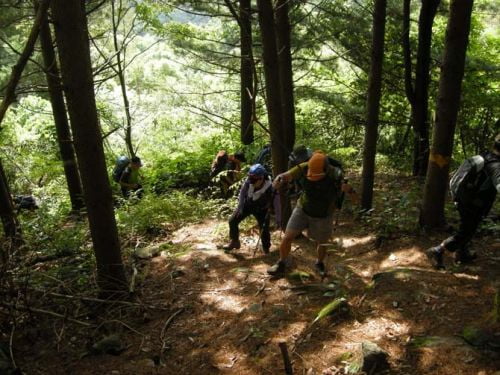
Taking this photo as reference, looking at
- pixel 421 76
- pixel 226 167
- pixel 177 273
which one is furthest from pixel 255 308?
pixel 421 76

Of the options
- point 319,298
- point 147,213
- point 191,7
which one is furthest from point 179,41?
point 319,298

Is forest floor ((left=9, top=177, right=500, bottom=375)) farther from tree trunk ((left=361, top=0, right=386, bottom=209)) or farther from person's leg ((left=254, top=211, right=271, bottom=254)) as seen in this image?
tree trunk ((left=361, top=0, right=386, bottom=209))

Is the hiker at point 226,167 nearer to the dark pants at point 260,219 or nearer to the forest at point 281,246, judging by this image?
the forest at point 281,246

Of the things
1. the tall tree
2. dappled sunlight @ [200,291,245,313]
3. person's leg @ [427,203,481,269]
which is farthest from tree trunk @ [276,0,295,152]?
person's leg @ [427,203,481,269]

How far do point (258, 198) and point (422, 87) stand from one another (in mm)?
5864

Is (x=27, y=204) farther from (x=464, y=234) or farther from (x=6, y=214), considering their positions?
(x=464, y=234)

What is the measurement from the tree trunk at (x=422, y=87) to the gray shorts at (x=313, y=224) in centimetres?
504

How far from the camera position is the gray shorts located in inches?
235

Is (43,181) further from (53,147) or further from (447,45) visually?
(447,45)

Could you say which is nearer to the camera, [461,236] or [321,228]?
[461,236]

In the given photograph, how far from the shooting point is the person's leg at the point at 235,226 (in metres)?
7.55

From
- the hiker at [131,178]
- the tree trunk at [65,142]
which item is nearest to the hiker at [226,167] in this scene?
the hiker at [131,178]

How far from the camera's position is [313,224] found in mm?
5992

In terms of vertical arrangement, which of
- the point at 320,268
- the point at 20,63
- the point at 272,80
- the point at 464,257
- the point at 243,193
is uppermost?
the point at 272,80
